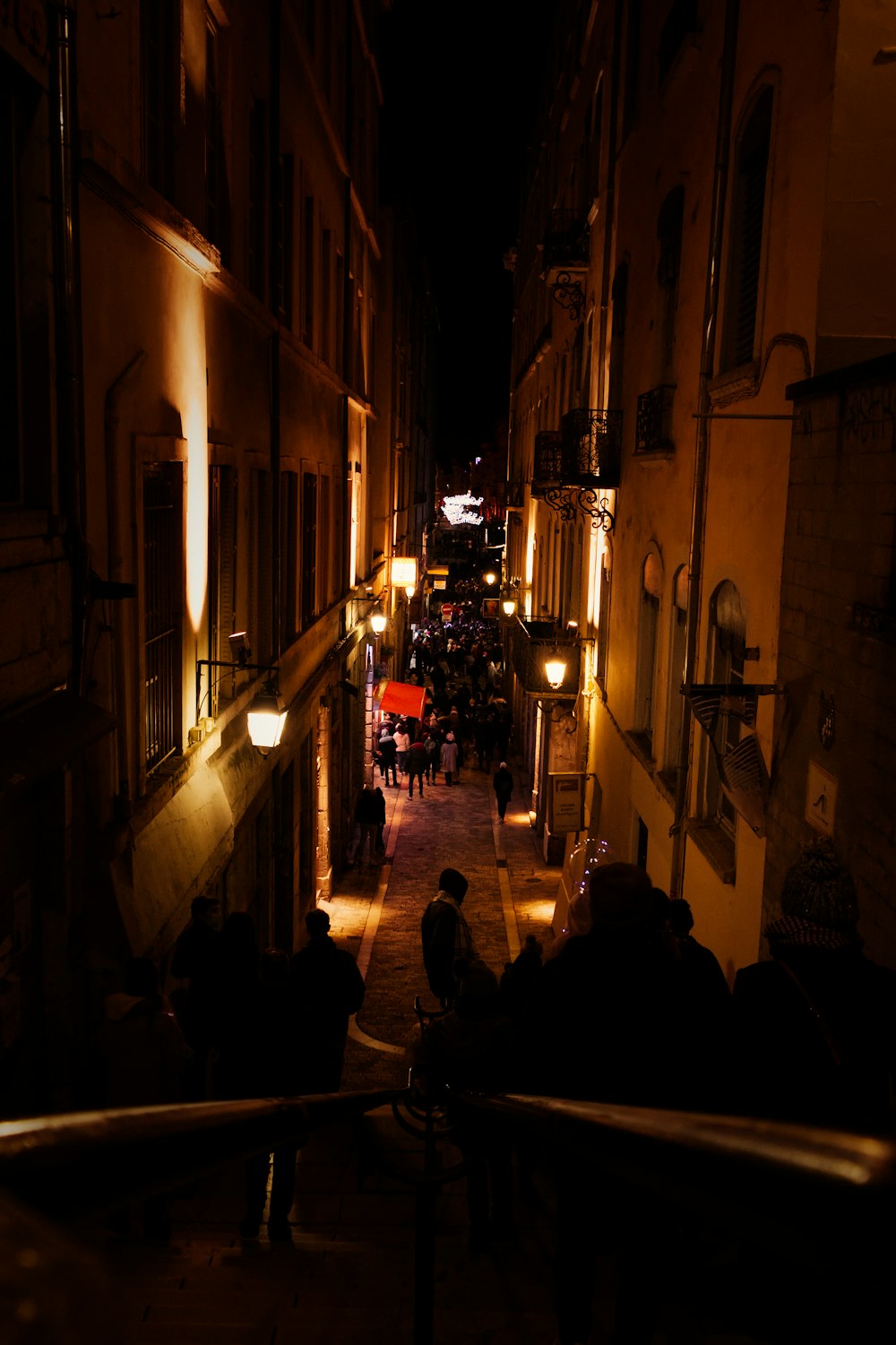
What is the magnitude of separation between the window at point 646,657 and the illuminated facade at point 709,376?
1.5 inches

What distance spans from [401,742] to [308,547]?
13485 mm

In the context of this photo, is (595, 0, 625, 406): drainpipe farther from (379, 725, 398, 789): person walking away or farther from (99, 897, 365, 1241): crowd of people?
(99, 897, 365, 1241): crowd of people

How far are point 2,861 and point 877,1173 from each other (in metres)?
5.27

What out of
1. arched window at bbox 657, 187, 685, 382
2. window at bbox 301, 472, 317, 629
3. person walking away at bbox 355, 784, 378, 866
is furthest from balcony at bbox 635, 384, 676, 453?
person walking away at bbox 355, 784, 378, 866

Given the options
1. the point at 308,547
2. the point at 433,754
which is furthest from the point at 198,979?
the point at 433,754

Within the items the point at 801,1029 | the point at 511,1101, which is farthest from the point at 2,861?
the point at 801,1029

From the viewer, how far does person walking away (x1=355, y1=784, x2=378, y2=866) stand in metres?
21.4

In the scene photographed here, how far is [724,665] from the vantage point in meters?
10.2

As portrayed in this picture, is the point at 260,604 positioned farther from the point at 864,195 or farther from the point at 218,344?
the point at 864,195

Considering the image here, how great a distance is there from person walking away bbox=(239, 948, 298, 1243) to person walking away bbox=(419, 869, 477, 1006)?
17.1ft

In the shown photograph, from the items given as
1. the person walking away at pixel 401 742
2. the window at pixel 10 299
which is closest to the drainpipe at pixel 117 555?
the window at pixel 10 299

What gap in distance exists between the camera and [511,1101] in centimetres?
364

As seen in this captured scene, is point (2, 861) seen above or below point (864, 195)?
below

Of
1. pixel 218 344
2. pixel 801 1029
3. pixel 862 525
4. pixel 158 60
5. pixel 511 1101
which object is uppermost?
pixel 158 60
